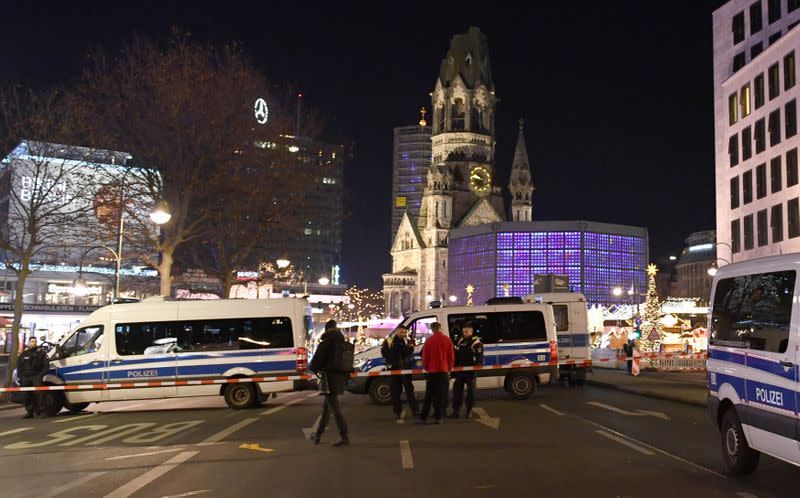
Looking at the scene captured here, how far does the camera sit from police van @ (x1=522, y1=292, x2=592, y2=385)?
83.8ft

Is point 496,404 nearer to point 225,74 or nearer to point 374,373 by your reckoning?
point 374,373

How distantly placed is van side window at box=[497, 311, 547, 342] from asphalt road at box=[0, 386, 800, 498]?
3521 millimetres

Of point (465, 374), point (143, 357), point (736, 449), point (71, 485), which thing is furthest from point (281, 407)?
point (736, 449)

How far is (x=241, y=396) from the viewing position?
60.8 ft

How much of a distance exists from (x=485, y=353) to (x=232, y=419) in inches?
276

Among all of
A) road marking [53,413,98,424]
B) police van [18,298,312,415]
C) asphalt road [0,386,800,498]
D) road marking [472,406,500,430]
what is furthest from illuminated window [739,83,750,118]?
road marking [53,413,98,424]

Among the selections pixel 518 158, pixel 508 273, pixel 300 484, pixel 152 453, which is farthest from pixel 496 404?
pixel 518 158

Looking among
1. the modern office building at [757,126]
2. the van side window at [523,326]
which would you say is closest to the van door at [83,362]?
the van side window at [523,326]

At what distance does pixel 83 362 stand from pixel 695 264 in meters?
159

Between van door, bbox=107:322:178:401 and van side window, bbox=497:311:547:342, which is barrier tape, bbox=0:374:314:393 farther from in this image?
van side window, bbox=497:311:547:342

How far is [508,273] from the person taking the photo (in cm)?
12012

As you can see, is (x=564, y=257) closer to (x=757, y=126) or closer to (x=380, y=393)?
(x=757, y=126)

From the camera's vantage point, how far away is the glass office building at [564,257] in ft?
→ 390

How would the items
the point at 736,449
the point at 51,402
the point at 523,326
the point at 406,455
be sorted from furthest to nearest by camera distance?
the point at 523,326, the point at 51,402, the point at 406,455, the point at 736,449
